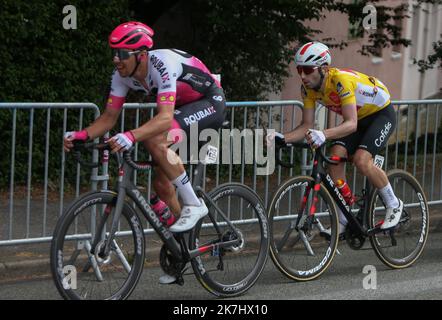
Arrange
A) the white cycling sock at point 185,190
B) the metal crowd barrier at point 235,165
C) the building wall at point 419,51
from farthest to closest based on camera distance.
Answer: the building wall at point 419,51 → the metal crowd barrier at point 235,165 → the white cycling sock at point 185,190

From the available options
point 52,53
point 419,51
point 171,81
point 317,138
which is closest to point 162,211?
point 171,81

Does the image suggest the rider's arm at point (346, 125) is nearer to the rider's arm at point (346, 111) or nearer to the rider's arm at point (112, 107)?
the rider's arm at point (346, 111)

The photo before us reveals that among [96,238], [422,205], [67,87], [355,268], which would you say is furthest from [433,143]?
[96,238]

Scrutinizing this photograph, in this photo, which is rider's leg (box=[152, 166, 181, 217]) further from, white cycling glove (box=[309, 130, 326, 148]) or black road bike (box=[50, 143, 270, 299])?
white cycling glove (box=[309, 130, 326, 148])

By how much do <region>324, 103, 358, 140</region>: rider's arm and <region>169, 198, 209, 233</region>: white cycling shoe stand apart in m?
1.23

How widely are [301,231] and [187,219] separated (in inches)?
48.5

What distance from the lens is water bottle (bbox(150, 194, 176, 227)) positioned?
6996 mm

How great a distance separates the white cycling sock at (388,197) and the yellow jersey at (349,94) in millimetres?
579

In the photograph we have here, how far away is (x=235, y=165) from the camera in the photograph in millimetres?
8922

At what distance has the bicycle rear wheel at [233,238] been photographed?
721 cm

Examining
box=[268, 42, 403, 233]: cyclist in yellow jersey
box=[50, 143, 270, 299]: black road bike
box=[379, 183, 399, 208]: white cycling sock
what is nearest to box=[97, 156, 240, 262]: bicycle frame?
box=[50, 143, 270, 299]: black road bike

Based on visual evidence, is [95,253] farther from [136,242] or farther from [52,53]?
[52,53]

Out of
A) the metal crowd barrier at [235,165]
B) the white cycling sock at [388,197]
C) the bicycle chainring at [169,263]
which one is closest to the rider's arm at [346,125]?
the white cycling sock at [388,197]
